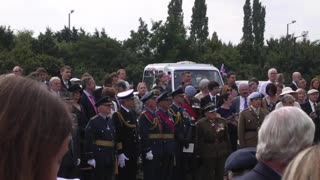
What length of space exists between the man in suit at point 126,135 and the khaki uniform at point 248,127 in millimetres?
1822

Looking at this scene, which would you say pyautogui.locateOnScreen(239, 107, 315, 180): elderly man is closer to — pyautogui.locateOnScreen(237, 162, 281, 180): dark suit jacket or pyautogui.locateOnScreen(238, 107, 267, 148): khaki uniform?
pyautogui.locateOnScreen(237, 162, 281, 180): dark suit jacket

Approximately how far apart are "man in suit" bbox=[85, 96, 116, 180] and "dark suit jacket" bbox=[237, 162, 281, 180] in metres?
5.46

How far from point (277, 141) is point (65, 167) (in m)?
5.14

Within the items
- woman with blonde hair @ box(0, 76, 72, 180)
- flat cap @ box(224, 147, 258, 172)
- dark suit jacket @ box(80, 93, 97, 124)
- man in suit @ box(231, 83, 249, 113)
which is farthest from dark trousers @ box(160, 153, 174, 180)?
woman with blonde hair @ box(0, 76, 72, 180)

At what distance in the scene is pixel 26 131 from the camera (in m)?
1.42

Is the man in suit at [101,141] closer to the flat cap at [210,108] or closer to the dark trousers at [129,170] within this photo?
the dark trousers at [129,170]

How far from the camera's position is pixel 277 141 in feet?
11.1

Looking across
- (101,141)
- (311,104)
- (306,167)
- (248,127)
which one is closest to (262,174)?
(306,167)

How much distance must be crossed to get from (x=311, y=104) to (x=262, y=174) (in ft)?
27.3

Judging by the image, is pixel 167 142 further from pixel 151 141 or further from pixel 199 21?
pixel 199 21

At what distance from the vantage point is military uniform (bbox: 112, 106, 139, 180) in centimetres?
951

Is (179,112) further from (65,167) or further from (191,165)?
(65,167)

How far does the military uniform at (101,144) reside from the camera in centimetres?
863

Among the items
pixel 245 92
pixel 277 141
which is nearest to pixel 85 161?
pixel 245 92
